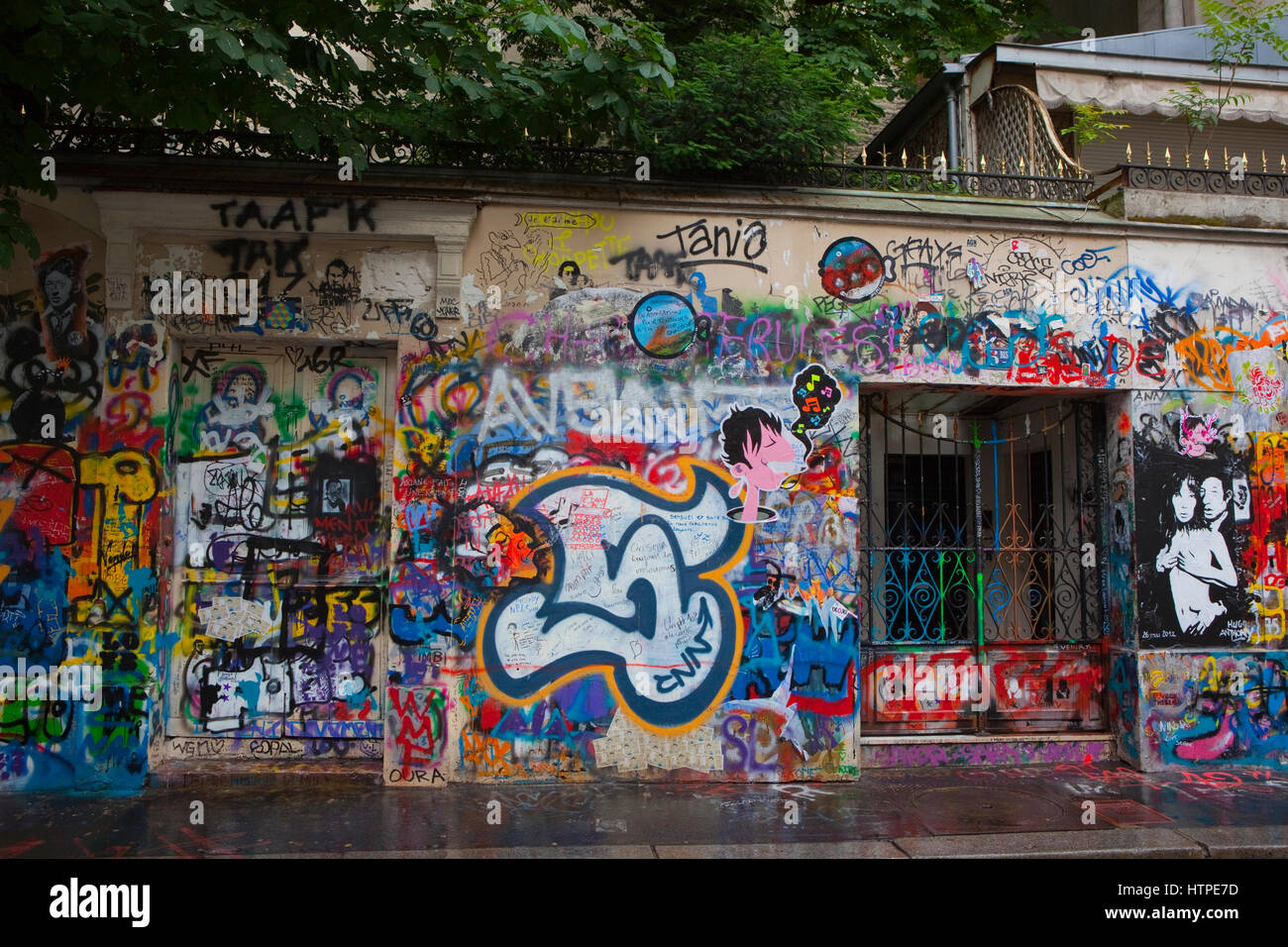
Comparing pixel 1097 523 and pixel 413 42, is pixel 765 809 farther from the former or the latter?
pixel 413 42

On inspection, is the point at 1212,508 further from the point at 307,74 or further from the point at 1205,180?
the point at 307,74

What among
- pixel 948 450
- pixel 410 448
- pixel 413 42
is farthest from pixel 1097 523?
pixel 413 42

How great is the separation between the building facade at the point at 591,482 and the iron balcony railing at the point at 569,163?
0.23 meters

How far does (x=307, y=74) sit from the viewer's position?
577 cm

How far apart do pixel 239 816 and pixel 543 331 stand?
375 centimetres

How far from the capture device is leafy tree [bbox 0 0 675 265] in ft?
16.2

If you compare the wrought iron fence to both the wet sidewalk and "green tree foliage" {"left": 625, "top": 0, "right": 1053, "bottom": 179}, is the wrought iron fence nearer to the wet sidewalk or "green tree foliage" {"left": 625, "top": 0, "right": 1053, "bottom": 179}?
"green tree foliage" {"left": 625, "top": 0, "right": 1053, "bottom": 179}

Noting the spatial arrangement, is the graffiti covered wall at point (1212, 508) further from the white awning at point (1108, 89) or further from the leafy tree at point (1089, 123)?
the white awning at point (1108, 89)

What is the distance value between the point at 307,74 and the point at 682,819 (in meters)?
5.40

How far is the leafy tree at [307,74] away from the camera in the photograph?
493cm

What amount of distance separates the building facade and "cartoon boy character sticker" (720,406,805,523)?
0.02 meters

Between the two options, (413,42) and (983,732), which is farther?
(983,732)

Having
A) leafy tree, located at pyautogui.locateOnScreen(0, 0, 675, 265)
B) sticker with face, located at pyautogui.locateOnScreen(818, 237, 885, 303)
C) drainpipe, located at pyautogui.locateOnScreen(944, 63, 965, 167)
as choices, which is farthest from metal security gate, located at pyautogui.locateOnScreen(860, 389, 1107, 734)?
leafy tree, located at pyautogui.locateOnScreen(0, 0, 675, 265)

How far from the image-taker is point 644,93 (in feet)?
20.9
